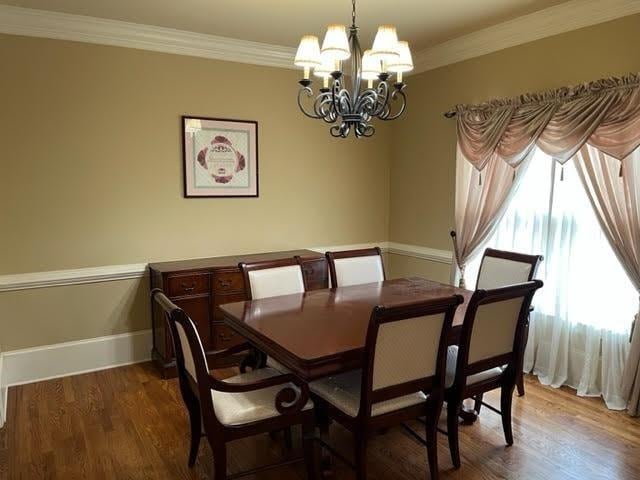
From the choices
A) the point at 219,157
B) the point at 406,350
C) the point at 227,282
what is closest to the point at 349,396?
the point at 406,350

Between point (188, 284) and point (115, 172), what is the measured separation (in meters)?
1.05

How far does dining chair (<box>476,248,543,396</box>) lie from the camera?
2939 millimetres

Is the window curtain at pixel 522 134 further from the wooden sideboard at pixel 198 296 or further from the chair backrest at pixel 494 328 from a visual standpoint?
the wooden sideboard at pixel 198 296

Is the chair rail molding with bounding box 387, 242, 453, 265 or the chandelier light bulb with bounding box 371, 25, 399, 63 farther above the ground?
the chandelier light bulb with bounding box 371, 25, 399, 63

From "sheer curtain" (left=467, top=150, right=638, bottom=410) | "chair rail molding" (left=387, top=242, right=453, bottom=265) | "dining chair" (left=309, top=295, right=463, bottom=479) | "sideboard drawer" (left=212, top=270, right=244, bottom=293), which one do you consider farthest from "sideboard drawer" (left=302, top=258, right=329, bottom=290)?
"dining chair" (left=309, top=295, right=463, bottom=479)

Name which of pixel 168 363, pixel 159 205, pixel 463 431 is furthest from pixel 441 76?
pixel 168 363

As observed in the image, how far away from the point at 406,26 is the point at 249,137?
5.13 feet

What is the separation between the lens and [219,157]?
4.00 meters

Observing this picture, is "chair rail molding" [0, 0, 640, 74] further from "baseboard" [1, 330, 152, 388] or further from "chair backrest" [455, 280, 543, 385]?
"baseboard" [1, 330, 152, 388]

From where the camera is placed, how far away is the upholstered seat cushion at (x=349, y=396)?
6.88ft

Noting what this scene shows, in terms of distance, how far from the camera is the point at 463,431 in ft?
9.07

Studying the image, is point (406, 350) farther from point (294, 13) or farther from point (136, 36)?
point (136, 36)

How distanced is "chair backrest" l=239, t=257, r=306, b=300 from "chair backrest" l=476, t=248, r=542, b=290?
128 cm

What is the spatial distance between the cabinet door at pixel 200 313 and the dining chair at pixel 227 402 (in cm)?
135
